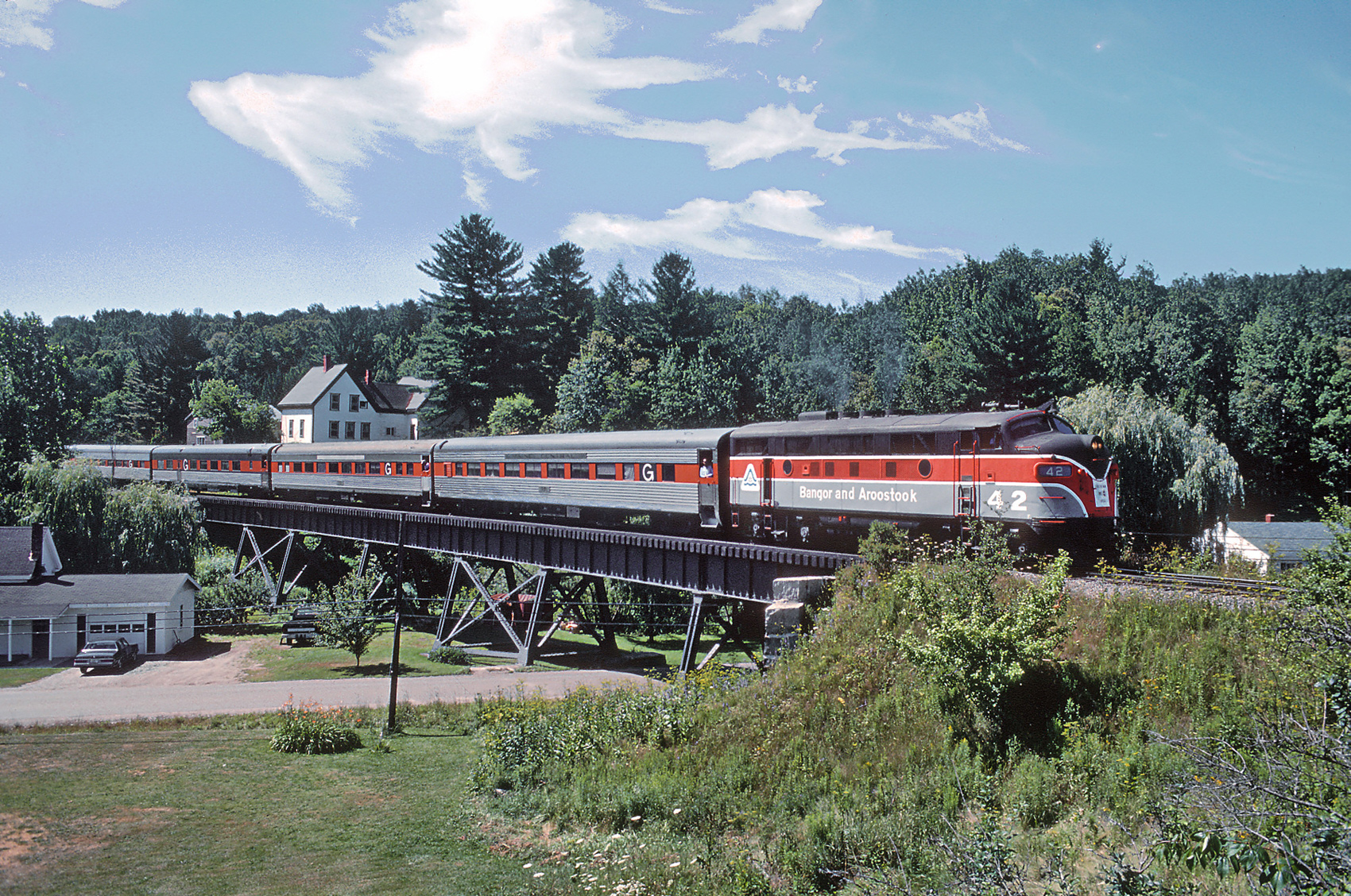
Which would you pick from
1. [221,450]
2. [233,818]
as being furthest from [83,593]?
[233,818]

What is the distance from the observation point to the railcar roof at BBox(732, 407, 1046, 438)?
777 inches

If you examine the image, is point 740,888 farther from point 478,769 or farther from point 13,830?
point 13,830

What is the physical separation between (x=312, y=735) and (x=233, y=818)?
622cm

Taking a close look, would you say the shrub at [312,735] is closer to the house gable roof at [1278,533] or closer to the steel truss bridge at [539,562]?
the steel truss bridge at [539,562]

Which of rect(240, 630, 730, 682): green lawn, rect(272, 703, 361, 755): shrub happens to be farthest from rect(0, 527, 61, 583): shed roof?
rect(272, 703, 361, 755): shrub

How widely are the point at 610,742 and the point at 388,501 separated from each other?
28.6 metres

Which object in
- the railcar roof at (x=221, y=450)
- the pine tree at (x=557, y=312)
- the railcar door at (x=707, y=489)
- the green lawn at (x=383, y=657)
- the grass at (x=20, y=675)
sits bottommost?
the green lawn at (x=383, y=657)

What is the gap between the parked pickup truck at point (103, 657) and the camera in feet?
111

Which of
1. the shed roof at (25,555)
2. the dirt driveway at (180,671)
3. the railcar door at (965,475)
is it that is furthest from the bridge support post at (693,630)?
the shed roof at (25,555)

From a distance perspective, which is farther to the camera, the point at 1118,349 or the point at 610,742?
the point at 1118,349

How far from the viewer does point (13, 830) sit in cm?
1639

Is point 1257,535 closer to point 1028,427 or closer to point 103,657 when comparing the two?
point 1028,427

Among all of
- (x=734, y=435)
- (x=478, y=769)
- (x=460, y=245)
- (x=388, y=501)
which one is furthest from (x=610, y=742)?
(x=460, y=245)

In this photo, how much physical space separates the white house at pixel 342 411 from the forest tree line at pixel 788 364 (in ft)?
12.6
